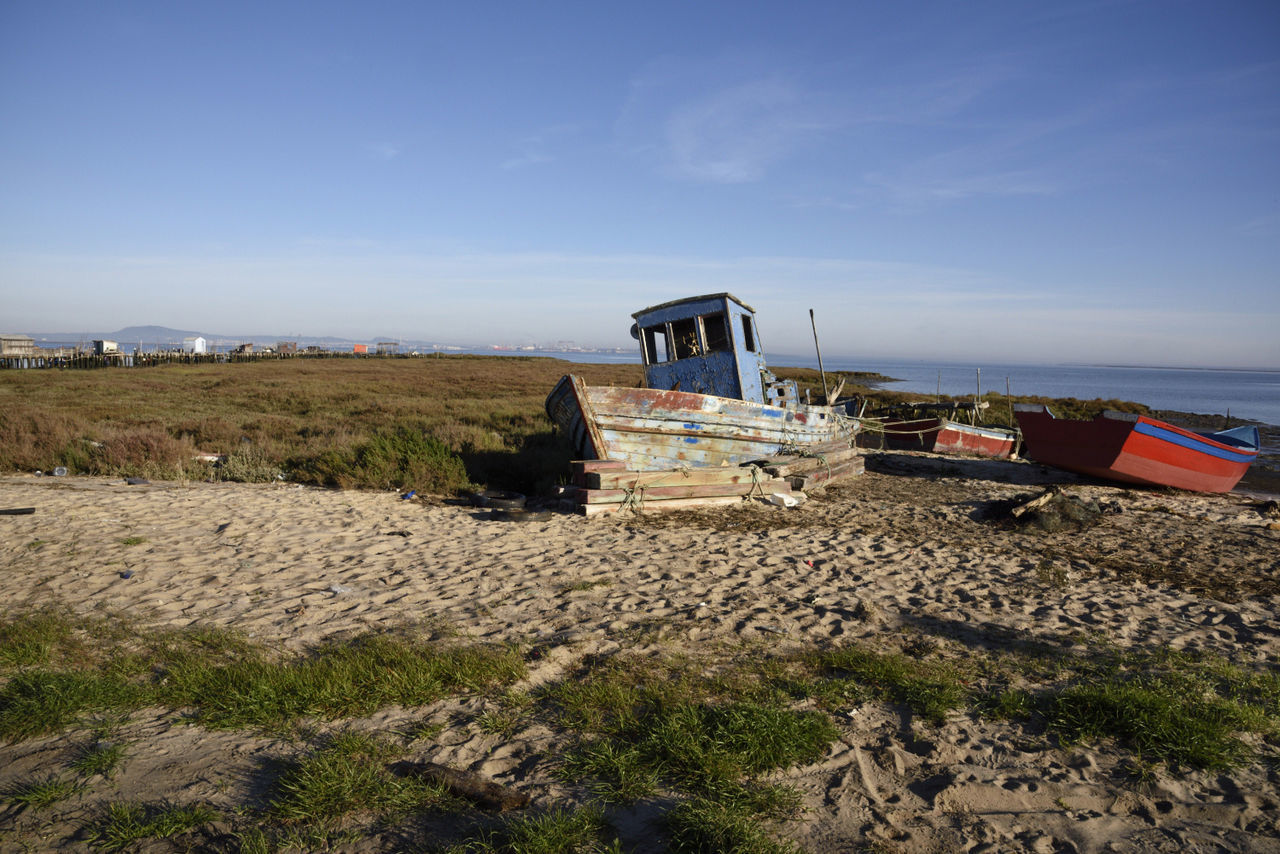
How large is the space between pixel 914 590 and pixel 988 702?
7.77 feet

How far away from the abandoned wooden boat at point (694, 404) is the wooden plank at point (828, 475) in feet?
2.18

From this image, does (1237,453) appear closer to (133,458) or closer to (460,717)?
(460,717)

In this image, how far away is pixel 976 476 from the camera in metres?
14.7

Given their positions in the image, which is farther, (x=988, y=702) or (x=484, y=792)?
(x=988, y=702)

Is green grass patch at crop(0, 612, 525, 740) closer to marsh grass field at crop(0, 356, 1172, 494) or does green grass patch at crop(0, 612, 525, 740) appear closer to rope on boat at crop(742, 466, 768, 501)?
marsh grass field at crop(0, 356, 1172, 494)

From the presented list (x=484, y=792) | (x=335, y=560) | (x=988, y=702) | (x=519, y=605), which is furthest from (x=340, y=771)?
(x=335, y=560)

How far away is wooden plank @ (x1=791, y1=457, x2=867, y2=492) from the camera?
36.9 feet

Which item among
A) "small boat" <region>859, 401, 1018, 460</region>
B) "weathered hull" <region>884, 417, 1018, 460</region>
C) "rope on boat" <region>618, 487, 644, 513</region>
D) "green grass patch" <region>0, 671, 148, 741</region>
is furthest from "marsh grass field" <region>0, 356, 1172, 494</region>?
"weathered hull" <region>884, 417, 1018, 460</region>

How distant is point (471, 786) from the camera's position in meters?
3.02

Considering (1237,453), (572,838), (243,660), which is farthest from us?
(1237,453)

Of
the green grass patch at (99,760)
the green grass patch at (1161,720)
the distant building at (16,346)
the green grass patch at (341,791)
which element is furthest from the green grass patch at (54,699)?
the distant building at (16,346)

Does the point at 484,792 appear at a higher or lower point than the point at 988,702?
higher

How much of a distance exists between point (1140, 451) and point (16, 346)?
6597cm

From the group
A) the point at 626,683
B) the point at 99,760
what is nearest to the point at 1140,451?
the point at 626,683
